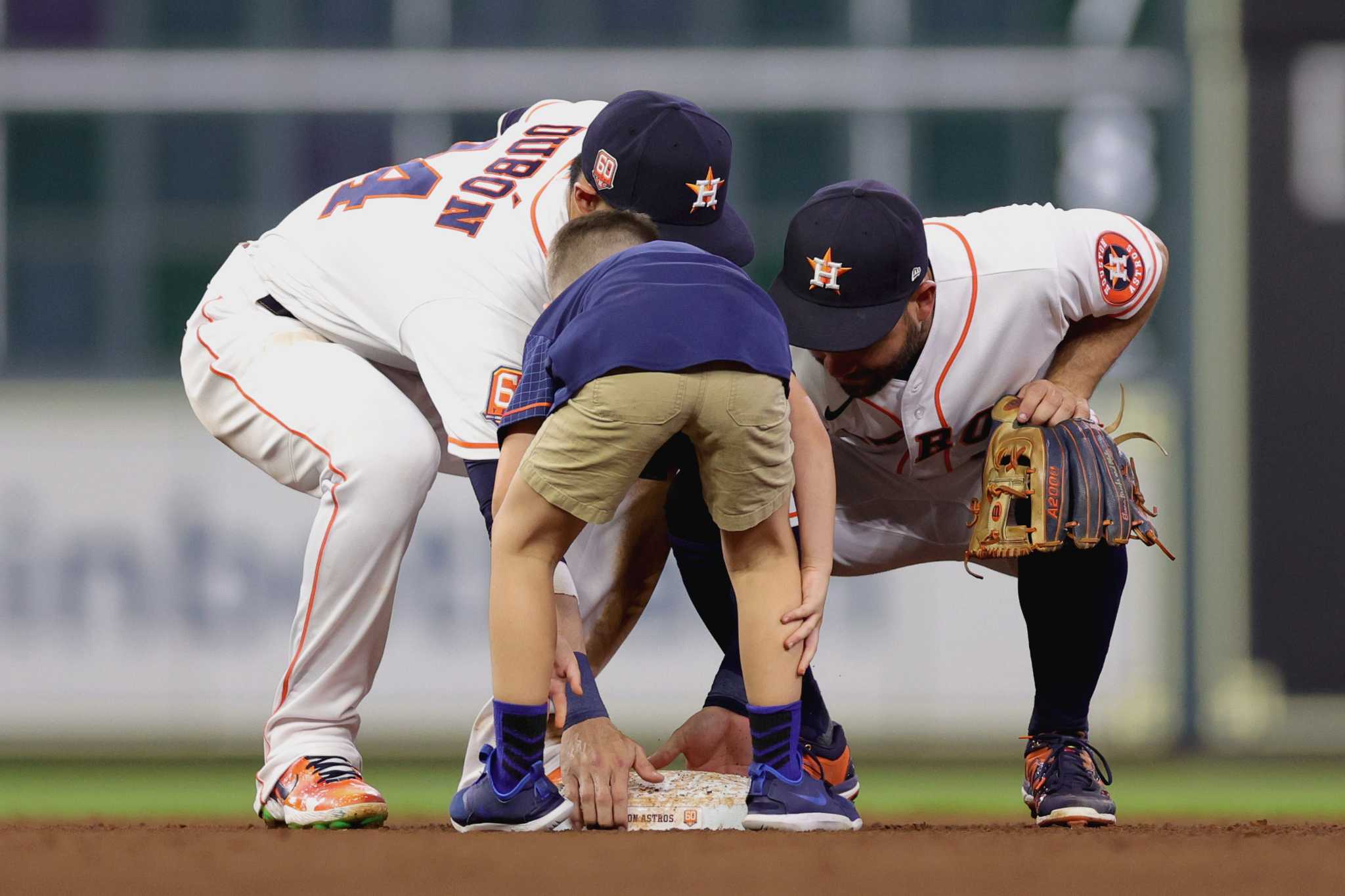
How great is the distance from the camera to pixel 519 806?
2.63 meters

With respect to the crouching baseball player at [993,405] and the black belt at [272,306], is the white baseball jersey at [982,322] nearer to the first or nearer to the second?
the crouching baseball player at [993,405]

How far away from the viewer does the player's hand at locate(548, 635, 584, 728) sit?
273 cm

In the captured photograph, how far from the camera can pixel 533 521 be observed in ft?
8.55

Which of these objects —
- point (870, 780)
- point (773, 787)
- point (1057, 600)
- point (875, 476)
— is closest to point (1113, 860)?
point (773, 787)

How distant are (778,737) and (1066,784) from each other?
2.13ft

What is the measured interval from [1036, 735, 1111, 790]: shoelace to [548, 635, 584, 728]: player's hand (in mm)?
865

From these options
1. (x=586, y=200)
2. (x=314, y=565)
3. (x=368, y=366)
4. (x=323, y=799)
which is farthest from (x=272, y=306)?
(x=323, y=799)

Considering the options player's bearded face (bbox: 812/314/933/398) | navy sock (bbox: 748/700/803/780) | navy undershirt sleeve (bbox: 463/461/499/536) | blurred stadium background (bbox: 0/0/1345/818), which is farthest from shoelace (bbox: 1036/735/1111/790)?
blurred stadium background (bbox: 0/0/1345/818)

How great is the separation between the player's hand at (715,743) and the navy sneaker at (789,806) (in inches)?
20.3

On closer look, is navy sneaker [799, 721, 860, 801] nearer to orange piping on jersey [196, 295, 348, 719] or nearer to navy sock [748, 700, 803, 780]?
navy sock [748, 700, 803, 780]

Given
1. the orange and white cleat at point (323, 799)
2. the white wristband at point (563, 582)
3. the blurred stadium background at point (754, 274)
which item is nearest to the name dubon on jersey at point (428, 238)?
the white wristband at point (563, 582)

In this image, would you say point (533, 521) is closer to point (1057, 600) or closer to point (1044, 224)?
point (1057, 600)

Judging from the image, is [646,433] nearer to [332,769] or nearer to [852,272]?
[852,272]

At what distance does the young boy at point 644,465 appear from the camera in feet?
8.38
